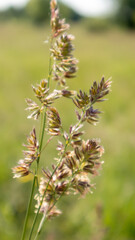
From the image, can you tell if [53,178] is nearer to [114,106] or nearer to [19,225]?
[19,225]

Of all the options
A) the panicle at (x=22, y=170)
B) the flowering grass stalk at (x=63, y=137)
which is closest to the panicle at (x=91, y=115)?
the flowering grass stalk at (x=63, y=137)

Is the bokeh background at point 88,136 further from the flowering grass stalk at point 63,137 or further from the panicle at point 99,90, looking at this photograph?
the panicle at point 99,90

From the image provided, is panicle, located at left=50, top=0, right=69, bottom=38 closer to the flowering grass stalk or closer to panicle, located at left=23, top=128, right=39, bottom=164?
the flowering grass stalk

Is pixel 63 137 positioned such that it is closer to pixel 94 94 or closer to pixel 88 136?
pixel 94 94

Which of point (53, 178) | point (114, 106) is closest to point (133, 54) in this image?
point (114, 106)

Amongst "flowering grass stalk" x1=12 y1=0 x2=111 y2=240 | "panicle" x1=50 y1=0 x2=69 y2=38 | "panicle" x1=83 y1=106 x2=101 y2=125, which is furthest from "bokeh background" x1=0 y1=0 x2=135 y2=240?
"panicle" x1=50 y1=0 x2=69 y2=38
